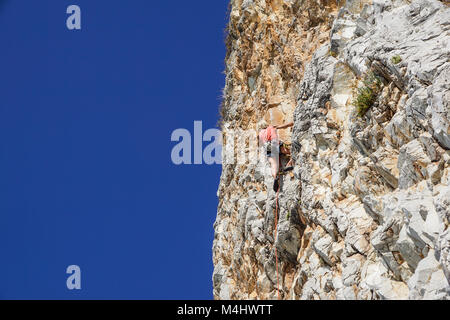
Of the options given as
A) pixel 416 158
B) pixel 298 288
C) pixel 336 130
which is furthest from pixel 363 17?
pixel 298 288

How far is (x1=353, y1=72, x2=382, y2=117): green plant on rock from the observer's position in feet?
33.9

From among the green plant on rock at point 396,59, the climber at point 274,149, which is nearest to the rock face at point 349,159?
the green plant on rock at point 396,59

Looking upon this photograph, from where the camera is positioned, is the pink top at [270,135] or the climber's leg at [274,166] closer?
the climber's leg at [274,166]

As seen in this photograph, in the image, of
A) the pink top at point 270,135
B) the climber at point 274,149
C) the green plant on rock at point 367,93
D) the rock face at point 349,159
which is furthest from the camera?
the pink top at point 270,135

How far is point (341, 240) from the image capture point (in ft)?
34.5

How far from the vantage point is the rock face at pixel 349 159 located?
8.00 m

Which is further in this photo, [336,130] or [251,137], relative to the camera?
[251,137]

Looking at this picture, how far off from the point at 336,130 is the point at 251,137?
7.03 meters

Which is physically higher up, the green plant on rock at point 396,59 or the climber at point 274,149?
the green plant on rock at point 396,59

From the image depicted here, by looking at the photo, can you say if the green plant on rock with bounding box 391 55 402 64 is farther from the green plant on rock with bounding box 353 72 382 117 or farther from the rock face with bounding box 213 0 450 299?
the green plant on rock with bounding box 353 72 382 117

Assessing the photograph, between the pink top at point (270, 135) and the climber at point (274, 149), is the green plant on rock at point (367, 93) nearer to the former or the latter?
the climber at point (274, 149)

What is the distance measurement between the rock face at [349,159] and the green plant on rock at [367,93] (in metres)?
0.03

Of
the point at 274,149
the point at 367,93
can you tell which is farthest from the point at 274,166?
the point at 367,93
